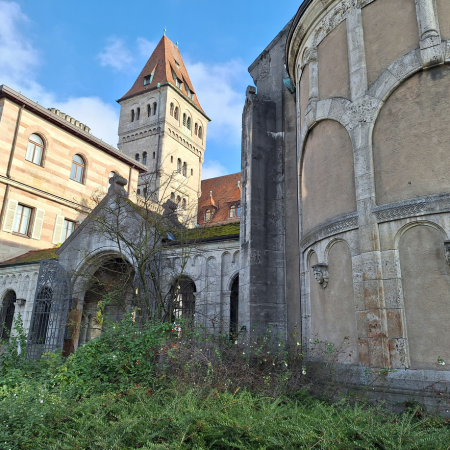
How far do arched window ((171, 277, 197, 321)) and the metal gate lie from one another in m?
4.55

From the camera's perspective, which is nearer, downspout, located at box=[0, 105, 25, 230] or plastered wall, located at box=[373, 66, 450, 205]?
plastered wall, located at box=[373, 66, 450, 205]

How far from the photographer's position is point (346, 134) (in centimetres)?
842

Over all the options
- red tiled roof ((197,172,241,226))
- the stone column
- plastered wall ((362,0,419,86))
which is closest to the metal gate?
plastered wall ((362,0,419,86))

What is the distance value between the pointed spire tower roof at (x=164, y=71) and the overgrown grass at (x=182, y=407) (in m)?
53.7

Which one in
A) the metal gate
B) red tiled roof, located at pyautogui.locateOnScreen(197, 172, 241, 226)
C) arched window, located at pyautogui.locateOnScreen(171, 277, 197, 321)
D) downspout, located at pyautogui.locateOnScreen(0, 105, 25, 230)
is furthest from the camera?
red tiled roof, located at pyautogui.locateOnScreen(197, 172, 241, 226)

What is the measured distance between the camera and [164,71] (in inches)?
2327

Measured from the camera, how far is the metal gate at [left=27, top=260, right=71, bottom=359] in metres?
15.0

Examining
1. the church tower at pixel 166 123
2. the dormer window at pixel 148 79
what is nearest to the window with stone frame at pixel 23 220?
the church tower at pixel 166 123

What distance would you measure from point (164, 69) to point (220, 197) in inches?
807

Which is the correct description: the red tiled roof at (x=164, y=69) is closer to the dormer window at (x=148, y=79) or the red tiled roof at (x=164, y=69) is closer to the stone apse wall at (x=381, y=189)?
the dormer window at (x=148, y=79)

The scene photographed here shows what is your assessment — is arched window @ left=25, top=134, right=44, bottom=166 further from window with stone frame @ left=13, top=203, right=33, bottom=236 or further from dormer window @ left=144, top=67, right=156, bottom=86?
dormer window @ left=144, top=67, right=156, bottom=86

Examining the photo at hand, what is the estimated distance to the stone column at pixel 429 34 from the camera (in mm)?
7332

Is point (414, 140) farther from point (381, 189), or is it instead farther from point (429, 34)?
point (429, 34)

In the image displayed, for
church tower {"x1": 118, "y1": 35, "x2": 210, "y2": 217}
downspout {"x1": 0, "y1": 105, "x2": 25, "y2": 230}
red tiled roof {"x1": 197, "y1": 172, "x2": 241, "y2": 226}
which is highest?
church tower {"x1": 118, "y1": 35, "x2": 210, "y2": 217}
